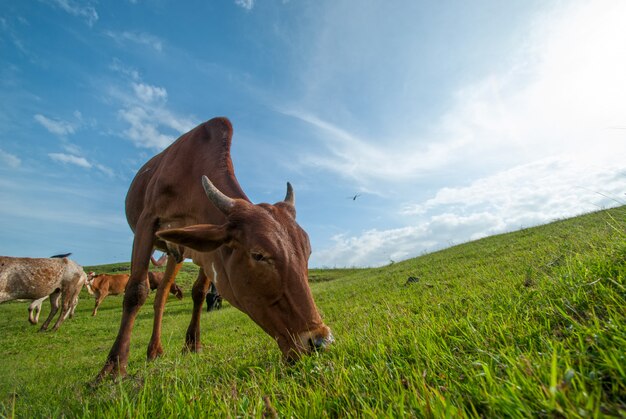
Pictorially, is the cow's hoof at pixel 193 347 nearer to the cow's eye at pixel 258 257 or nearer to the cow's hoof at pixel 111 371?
the cow's hoof at pixel 111 371

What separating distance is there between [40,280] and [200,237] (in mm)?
14805

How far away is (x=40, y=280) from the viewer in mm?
14289

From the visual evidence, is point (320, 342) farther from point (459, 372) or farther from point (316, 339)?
point (459, 372)

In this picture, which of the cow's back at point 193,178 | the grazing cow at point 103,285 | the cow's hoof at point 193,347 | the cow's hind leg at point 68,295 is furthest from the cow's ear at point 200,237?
the grazing cow at point 103,285

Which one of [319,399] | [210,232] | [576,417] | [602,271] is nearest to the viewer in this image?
[576,417]

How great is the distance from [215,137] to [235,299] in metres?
3.41

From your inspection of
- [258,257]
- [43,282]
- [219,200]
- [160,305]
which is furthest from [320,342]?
[43,282]

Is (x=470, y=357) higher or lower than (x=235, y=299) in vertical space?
lower

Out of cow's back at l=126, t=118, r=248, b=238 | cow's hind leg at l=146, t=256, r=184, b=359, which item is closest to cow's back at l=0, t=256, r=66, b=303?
cow's hind leg at l=146, t=256, r=184, b=359

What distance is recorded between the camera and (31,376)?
6320 millimetres

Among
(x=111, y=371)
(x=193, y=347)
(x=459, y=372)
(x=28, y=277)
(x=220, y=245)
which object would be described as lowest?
(x=193, y=347)

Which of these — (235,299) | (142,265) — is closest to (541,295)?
(235,299)

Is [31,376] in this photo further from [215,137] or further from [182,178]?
[215,137]

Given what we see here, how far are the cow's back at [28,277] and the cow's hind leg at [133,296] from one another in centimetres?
1176
